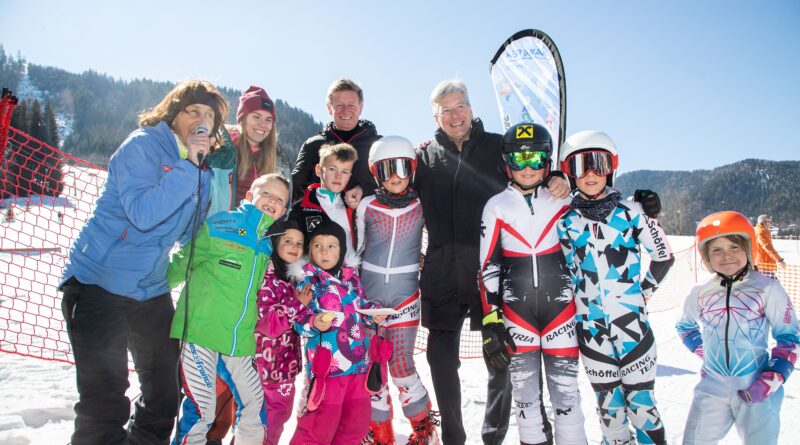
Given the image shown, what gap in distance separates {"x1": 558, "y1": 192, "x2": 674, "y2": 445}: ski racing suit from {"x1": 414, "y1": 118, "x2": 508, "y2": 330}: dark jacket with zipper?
0.68 m

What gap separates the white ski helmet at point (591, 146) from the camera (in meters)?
3.13

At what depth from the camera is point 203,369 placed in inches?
109

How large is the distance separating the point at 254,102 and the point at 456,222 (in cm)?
202

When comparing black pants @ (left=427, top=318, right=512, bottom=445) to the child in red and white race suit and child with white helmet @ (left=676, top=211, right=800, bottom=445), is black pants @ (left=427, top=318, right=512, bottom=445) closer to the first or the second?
the child in red and white race suit

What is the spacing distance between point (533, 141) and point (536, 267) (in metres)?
0.89

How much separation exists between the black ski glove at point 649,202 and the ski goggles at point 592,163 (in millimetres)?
263

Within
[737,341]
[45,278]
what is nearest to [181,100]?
[737,341]

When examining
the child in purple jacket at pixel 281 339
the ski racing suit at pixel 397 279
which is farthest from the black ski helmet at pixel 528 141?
the child in purple jacket at pixel 281 339

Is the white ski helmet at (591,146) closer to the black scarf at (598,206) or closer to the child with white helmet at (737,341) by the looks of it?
Result: the black scarf at (598,206)

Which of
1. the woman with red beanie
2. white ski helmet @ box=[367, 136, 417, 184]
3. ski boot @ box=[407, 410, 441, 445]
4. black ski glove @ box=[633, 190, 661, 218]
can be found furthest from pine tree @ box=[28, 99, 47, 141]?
black ski glove @ box=[633, 190, 661, 218]

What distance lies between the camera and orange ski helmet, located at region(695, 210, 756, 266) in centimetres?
300

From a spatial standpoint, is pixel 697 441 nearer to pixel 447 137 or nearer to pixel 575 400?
pixel 575 400

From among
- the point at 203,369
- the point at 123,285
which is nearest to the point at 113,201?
the point at 123,285

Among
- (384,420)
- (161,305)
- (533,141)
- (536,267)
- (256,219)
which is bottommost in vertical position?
(384,420)
